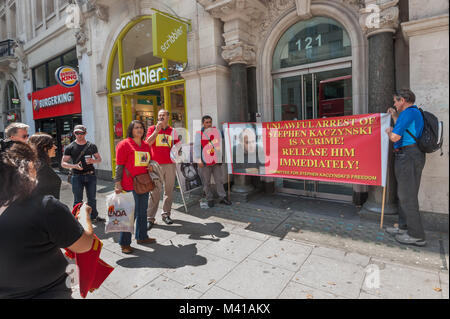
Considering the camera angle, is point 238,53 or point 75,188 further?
point 238,53

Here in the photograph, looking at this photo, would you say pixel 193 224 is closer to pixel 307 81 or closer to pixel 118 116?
pixel 307 81

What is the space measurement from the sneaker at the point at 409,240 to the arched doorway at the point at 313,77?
202 cm

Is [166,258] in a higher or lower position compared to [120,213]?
lower

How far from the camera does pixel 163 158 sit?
17.0 feet

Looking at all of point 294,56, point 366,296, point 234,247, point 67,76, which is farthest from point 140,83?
point 366,296

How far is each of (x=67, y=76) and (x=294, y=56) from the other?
8875 mm

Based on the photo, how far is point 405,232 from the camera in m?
4.03

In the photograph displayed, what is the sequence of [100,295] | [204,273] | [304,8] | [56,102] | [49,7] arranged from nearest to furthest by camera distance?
[100,295]
[204,273]
[304,8]
[56,102]
[49,7]

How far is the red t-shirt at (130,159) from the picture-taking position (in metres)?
3.96

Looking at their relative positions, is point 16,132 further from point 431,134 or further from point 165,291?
point 431,134

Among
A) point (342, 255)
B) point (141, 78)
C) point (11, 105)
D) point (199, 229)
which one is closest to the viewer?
point (342, 255)

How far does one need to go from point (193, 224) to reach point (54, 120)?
11.8m

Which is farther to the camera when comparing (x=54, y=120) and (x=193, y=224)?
(x=54, y=120)
